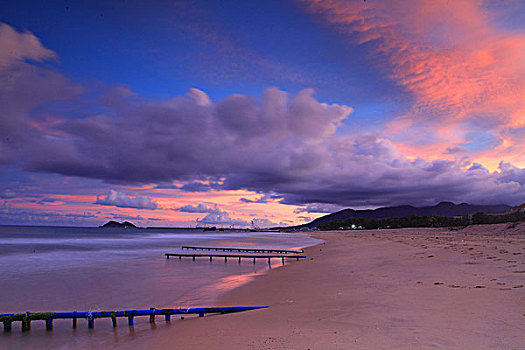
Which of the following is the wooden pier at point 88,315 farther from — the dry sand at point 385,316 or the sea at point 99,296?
the dry sand at point 385,316

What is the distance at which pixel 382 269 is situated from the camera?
637 inches

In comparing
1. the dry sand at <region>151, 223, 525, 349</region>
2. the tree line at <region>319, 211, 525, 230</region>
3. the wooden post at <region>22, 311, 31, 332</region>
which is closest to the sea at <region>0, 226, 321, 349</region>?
the wooden post at <region>22, 311, 31, 332</region>

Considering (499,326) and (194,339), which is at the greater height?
(499,326)

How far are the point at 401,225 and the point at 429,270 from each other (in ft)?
460

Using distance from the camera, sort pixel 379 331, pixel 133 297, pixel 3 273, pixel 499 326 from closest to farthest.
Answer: pixel 499 326, pixel 379 331, pixel 133 297, pixel 3 273

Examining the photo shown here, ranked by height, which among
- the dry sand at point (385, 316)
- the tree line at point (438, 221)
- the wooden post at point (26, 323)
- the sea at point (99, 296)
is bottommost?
the tree line at point (438, 221)

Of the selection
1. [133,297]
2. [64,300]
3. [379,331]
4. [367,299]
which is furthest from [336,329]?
[64,300]

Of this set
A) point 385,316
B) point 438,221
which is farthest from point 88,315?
point 438,221

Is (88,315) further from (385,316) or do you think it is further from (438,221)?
(438,221)

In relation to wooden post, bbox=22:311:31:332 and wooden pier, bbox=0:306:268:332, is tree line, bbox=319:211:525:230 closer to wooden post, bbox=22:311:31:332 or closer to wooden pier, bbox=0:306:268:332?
wooden pier, bbox=0:306:268:332

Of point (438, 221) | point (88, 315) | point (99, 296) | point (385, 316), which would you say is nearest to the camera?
point (385, 316)

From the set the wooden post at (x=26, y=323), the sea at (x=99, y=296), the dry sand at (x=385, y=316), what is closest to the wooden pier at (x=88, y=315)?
the wooden post at (x=26, y=323)

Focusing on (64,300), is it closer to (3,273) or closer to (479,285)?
(3,273)

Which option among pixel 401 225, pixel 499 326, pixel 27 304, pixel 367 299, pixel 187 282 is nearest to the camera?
pixel 499 326
